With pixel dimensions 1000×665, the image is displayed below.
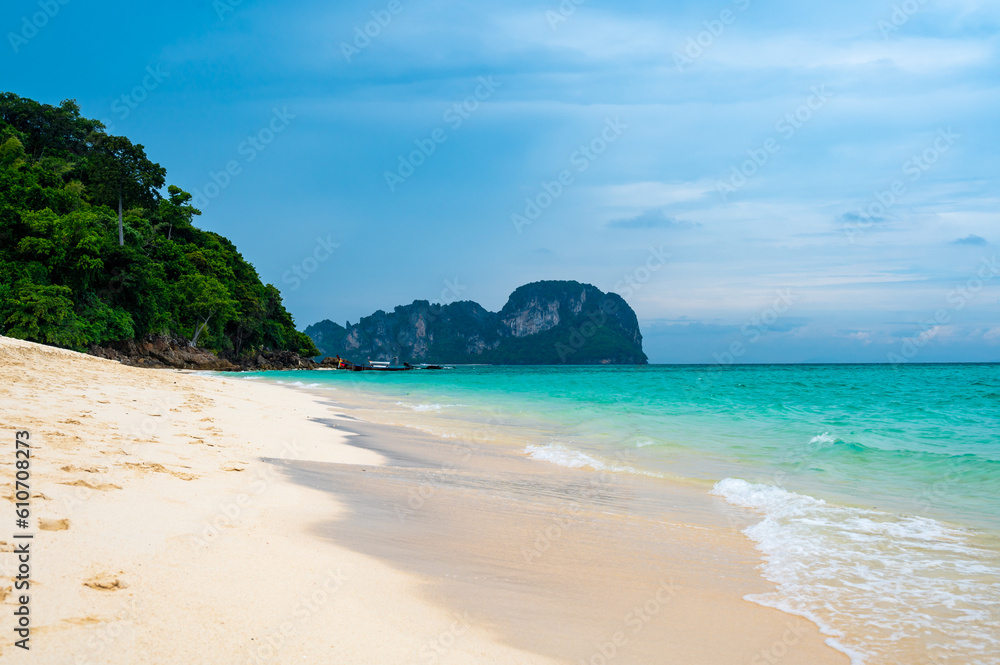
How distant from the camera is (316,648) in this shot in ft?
9.21

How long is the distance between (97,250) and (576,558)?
153ft

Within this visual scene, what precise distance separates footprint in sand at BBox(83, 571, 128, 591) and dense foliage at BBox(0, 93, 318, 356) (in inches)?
1583

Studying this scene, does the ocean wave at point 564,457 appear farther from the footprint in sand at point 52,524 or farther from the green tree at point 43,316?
the green tree at point 43,316

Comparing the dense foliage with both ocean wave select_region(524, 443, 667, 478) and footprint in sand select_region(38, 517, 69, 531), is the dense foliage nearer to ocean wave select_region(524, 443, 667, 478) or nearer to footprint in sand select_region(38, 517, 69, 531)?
ocean wave select_region(524, 443, 667, 478)

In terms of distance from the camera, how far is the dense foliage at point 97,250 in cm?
3647

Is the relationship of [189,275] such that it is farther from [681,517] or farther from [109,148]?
[681,517]

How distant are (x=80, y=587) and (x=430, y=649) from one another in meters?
1.92

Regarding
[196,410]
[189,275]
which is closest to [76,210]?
[189,275]

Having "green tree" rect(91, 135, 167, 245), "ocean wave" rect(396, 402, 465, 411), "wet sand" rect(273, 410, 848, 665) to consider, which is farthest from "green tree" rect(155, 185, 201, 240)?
"wet sand" rect(273, 410, 848, 665)

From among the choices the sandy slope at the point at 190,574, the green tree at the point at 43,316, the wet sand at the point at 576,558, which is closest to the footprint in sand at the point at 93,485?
the sandy slope at the point at 190,574

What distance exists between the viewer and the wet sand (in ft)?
11.0

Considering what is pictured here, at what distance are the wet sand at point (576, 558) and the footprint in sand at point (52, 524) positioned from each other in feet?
6.10

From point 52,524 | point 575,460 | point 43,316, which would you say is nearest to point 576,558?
point 52,524

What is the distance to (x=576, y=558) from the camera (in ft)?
15.9
